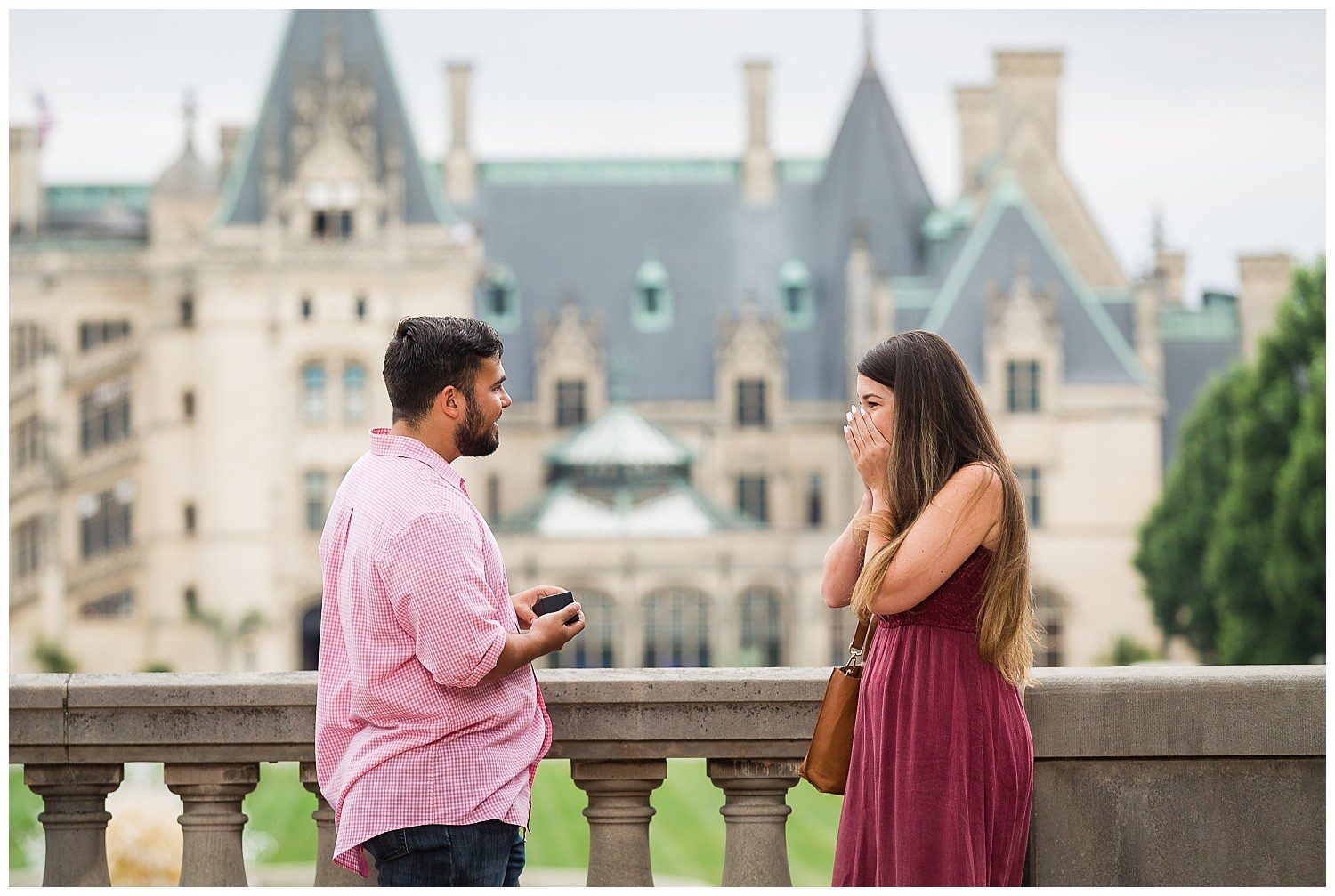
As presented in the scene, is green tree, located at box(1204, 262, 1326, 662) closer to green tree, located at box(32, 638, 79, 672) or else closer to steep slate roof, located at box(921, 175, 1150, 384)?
steep slate roof, located at box(921, 175, 1150, 384)

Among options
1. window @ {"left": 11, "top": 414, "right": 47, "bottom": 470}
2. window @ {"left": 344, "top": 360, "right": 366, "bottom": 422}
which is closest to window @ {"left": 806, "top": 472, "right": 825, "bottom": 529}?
window @ {"left": 344, "top": 360, "right": 366, "bottom": 422}

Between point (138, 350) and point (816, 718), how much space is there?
44.5 m

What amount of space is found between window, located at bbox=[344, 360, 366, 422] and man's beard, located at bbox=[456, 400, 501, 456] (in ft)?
136

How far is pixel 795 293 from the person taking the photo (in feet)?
167

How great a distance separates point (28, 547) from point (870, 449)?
150 feet

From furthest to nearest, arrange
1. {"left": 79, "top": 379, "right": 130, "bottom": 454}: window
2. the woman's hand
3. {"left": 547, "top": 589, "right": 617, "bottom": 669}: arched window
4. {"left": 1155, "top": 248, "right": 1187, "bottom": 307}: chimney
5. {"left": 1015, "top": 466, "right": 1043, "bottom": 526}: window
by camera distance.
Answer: {"left": 1155, "top": 248, "right": 1187, "bottom": 307}: chimney, {"left": 79, "top": 379, "right": 130, "bottom": 454}: window, {"left": 1015, "top": 466, "right": 1043, "bottom": 526}: window, {"left": 547, "top": 589, "right": 617, "bottom": 669}: arched window, the woman's hand

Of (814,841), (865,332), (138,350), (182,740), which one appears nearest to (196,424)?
(138,350)

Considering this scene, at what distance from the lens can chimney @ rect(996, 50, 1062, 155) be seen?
160ft

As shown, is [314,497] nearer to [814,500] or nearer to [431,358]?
[814,500]

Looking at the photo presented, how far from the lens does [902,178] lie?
5094 cm

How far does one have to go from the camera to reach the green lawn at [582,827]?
24.8m

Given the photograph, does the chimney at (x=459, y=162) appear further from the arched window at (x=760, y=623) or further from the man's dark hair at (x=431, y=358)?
the man's dark hair at (x=431, y=358)

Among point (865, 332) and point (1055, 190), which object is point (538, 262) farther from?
point (1055, 190)

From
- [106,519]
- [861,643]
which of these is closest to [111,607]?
[106,519]
